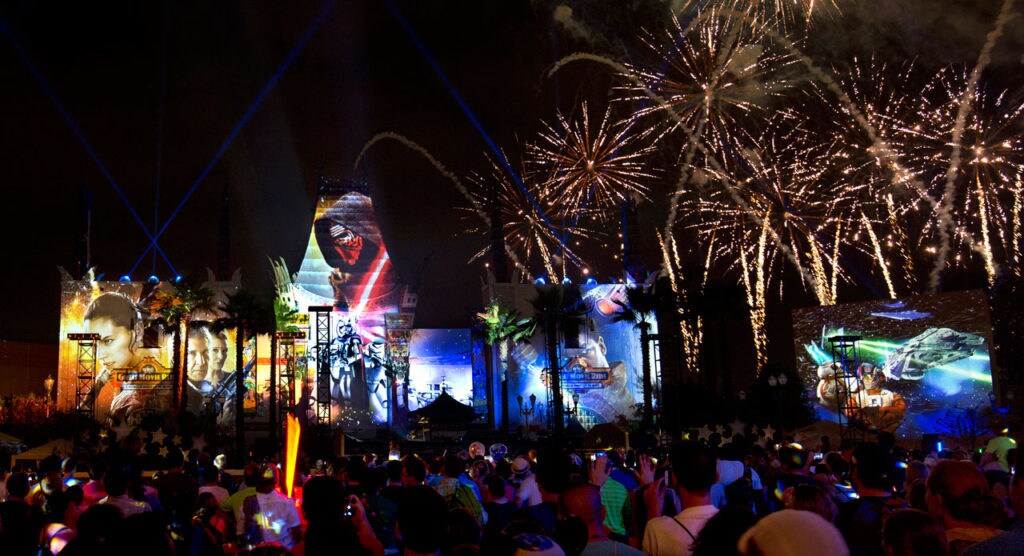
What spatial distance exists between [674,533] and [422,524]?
1374 mm

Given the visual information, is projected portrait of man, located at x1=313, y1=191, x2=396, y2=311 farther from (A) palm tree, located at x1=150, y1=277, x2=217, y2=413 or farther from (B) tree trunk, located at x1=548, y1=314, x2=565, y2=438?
(B) tree trunk, located at x1=548, y1=314, x2=565, y2=438

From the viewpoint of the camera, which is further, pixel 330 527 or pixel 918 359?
pixel 918 359

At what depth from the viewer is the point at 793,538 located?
272 cm

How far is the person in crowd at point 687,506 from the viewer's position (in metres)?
4.87

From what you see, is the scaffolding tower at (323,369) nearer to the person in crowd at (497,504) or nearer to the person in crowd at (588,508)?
the person in crowd at (497,504)

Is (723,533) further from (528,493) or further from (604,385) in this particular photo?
(604,385)

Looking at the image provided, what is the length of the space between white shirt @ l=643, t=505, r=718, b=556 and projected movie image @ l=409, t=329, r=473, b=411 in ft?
182

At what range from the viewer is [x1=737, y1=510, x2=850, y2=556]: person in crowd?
2709mm

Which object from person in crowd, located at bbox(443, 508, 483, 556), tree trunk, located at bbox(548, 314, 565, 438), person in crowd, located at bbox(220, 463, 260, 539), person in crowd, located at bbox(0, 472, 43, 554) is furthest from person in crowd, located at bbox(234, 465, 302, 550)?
tree trunk, located at bbox(548, 314, 565, 438)

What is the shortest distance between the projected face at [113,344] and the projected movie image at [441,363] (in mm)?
17077

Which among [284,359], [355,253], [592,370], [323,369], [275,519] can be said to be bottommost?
[275,519]

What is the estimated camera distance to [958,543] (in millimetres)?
4742

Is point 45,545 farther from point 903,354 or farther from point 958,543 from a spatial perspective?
point 903,354

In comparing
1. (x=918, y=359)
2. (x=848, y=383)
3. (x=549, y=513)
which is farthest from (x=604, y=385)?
(x=549, y=513)
